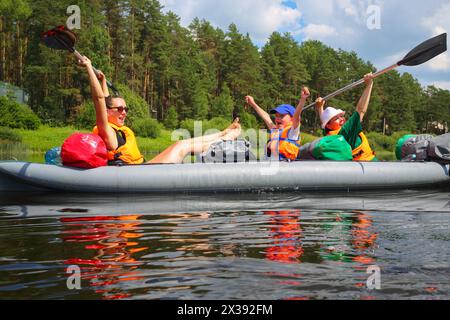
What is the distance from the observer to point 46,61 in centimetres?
3588

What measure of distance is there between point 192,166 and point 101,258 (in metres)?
3.28

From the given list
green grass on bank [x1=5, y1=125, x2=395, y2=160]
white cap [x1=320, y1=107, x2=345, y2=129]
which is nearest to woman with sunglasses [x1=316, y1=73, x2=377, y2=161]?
white cap [x1=320, y1=107, x2=345, y2=129]

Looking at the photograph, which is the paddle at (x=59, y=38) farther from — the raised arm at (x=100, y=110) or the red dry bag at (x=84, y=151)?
the red dry bag at (x=84, y=151)

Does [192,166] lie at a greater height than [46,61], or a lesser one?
lesser

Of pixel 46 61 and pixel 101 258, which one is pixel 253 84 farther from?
pixel 101 258

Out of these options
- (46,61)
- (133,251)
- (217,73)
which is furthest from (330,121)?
(217,73)

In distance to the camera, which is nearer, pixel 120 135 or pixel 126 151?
pixel 120 135

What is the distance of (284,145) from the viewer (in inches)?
275

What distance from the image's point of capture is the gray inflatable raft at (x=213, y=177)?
20.0ft

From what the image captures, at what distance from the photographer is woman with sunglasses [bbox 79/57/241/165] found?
5758 millimetres

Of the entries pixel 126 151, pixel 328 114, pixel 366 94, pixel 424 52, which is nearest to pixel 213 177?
pixel 126 151

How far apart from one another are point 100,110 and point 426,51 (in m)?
4.96

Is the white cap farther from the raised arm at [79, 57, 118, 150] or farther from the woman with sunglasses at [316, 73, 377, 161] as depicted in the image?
the raised arm at [79, 57, 118, 150]

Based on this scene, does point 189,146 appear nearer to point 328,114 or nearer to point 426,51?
point 328,114
